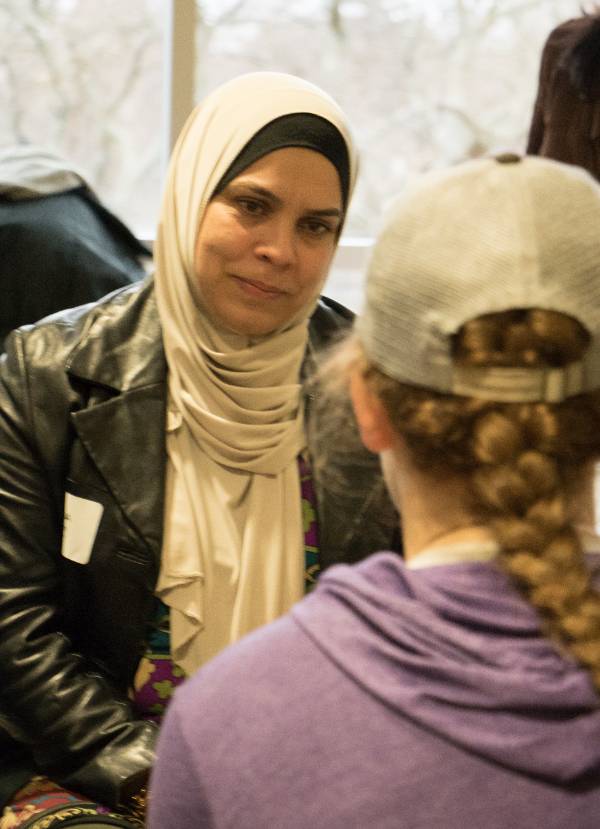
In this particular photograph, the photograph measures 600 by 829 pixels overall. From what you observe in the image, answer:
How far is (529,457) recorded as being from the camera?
843mm

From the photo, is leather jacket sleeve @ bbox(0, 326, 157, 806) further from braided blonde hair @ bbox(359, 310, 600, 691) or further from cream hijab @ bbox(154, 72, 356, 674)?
braided blonde hair @ bbox(359, 310, 600, 691)

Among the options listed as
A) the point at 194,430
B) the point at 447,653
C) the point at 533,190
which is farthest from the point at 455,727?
the point at 194,430

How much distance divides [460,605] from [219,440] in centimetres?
102

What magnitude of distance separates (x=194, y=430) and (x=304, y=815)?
103 centimetres

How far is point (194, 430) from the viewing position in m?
1.80

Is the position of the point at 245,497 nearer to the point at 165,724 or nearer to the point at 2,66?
the point at 165,724

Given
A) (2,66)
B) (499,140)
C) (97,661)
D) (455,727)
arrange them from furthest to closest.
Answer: (499,140), (2,66), (97,661), (455,727)

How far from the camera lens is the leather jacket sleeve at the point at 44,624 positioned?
1690 millimetres

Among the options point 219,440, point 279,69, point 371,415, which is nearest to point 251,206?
point 219,440

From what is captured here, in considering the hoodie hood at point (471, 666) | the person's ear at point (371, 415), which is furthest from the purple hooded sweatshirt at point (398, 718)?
the person's ear at point (371, 415)

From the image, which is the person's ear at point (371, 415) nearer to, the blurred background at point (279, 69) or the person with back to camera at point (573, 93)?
the person with back to camera at point (573, 93)

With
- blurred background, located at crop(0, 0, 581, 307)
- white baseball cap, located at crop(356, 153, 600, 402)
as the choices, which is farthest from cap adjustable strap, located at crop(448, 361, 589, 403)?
blurred background, located at crop(0, 0, 581, 307)

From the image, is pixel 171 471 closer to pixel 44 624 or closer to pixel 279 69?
pixel 44 624

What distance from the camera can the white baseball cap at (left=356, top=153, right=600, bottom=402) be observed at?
84cm
